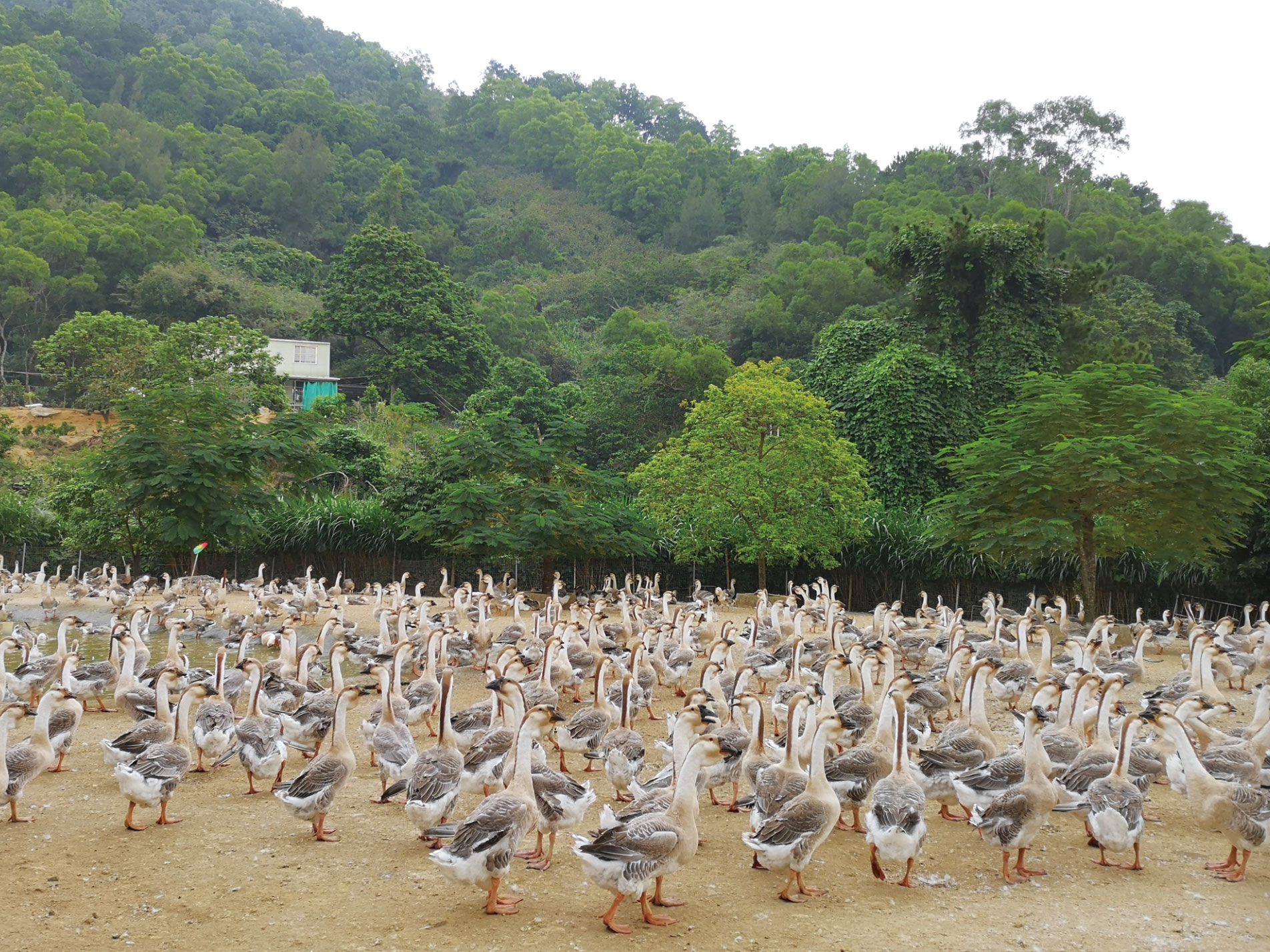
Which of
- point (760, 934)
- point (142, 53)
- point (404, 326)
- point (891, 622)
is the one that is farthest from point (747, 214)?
point (760, 934)

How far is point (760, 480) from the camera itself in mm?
26859

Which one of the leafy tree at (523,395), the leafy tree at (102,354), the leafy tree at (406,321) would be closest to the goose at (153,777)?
the leafy tree at (523,395)

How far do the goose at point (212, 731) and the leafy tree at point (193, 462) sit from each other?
17.8 meters

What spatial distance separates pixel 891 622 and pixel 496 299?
165 feet

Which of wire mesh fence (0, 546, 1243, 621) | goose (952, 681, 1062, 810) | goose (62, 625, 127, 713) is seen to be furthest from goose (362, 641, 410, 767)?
wire mesh fence (0, 546, 1243, 621)

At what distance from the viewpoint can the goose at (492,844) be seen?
6711 mm

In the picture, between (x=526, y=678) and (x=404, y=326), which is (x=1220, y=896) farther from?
(x=404, y=326)

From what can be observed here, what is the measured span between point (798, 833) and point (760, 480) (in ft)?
65.2

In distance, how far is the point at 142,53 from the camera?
9569 cm

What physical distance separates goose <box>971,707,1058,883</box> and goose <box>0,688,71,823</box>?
8.01 meters

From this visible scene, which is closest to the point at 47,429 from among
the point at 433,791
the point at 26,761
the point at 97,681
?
the point at 97,681

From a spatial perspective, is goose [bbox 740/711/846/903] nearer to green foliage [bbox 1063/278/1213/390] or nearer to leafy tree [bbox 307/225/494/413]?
green foliage [bbox 1063/278/1213/390]

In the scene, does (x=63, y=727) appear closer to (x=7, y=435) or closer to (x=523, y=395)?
(x=523, y=395)

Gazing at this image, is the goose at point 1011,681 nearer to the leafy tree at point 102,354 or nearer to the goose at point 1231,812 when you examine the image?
the goose at point 1231,812
